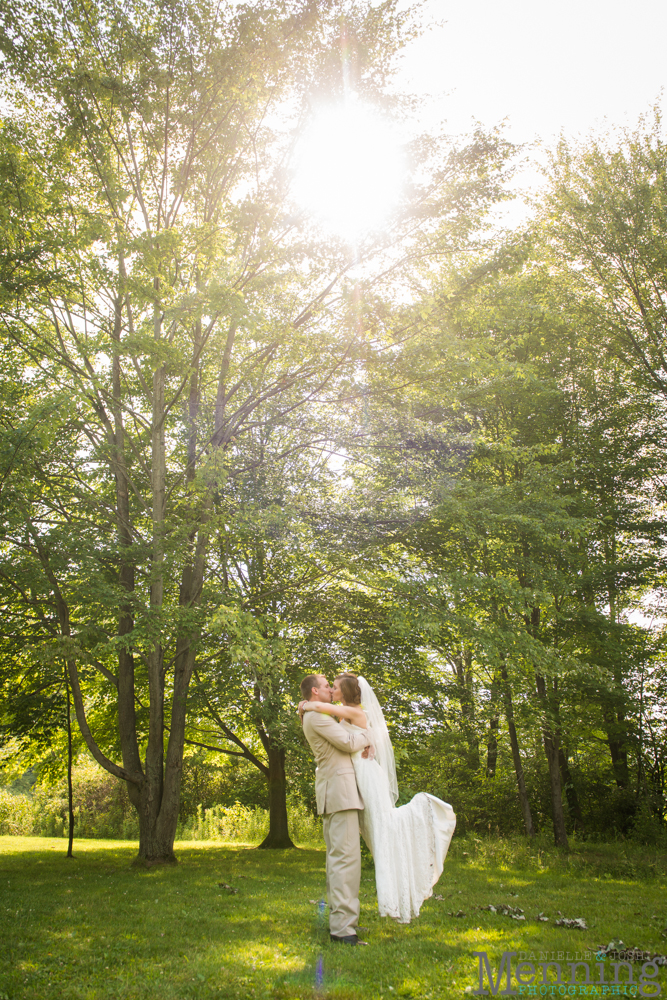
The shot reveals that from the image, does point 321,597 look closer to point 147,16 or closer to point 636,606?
point 636,606

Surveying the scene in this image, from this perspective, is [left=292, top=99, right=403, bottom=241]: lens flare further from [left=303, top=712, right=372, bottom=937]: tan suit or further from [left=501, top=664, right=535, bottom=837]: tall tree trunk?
[left=501, top=664, right=535, bottom=837]: tall tree trunk

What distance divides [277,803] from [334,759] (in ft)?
35.8

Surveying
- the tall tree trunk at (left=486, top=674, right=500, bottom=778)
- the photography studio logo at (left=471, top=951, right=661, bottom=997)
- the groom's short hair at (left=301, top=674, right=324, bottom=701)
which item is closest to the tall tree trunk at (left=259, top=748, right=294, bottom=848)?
the tall tree trunk at (left=486, top=674, right=500, bottom=778)

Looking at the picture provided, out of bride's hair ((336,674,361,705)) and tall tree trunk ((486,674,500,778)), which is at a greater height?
bride's hair ((336,674,361,705))

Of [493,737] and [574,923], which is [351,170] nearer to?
[574,923]

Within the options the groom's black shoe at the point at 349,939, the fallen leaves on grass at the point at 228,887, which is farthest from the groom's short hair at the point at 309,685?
the fallen leaves on grass at the point at 228,887

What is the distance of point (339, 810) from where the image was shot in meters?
5.34

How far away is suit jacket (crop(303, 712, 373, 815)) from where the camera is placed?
536 centimetres

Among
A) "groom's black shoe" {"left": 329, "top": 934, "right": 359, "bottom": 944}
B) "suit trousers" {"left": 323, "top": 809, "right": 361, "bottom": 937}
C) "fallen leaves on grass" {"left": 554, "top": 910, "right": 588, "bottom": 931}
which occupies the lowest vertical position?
"fallen leaves on grass" {"left": 554, "top": 910, "right": 588, "bottom": 931}

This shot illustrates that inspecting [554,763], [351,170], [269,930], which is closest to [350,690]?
[269,930]

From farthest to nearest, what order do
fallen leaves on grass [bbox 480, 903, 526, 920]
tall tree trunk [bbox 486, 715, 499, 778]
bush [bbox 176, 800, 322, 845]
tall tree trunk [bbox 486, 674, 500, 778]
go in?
1. bush [bbox 176, 800, 322, 845]
2. tall tree trunk [bbox 486, 715, 499, 778]
3. tall tree trunk [bbox 486, 674, 500, 778]
4. fallen leaves on grass [bbox 480, 903, 526, 920]

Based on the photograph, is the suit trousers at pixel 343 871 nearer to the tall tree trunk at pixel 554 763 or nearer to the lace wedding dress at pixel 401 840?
the lace wedding dress at pixel 401 840

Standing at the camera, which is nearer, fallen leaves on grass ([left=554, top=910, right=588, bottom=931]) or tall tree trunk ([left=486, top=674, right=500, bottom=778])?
fallen leaves on grass ([left=554, top=910, right=588, bottom=931])

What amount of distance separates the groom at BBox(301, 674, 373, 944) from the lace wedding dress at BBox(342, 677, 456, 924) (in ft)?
0.41
